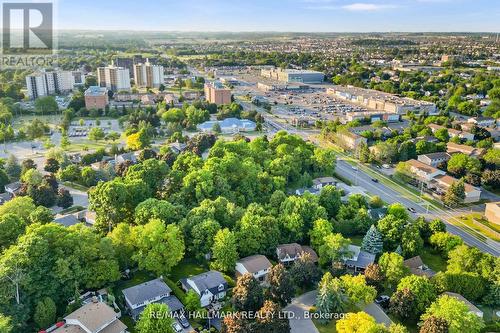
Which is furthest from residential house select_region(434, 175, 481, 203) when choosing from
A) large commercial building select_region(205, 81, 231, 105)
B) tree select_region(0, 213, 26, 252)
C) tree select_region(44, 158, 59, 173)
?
large commercial building select_region(205, 81, 231, 105)

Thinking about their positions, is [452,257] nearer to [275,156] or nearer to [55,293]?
[275,156]

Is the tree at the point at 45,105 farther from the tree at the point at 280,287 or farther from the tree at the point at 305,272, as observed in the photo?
the tree at the point at 280,287

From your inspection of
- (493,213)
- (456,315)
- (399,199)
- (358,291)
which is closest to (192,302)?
(358,291)

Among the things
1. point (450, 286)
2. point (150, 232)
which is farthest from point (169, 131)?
point (450, 286)

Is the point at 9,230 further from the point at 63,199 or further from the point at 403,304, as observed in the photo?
the point at 403,304

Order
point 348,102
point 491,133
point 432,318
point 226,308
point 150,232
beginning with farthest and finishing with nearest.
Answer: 1. point 348,102
2. point 491,133
3. point 150,232
4. point 226,308
5. point 432,318

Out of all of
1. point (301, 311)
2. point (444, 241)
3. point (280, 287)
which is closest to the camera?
point (280, 287)
